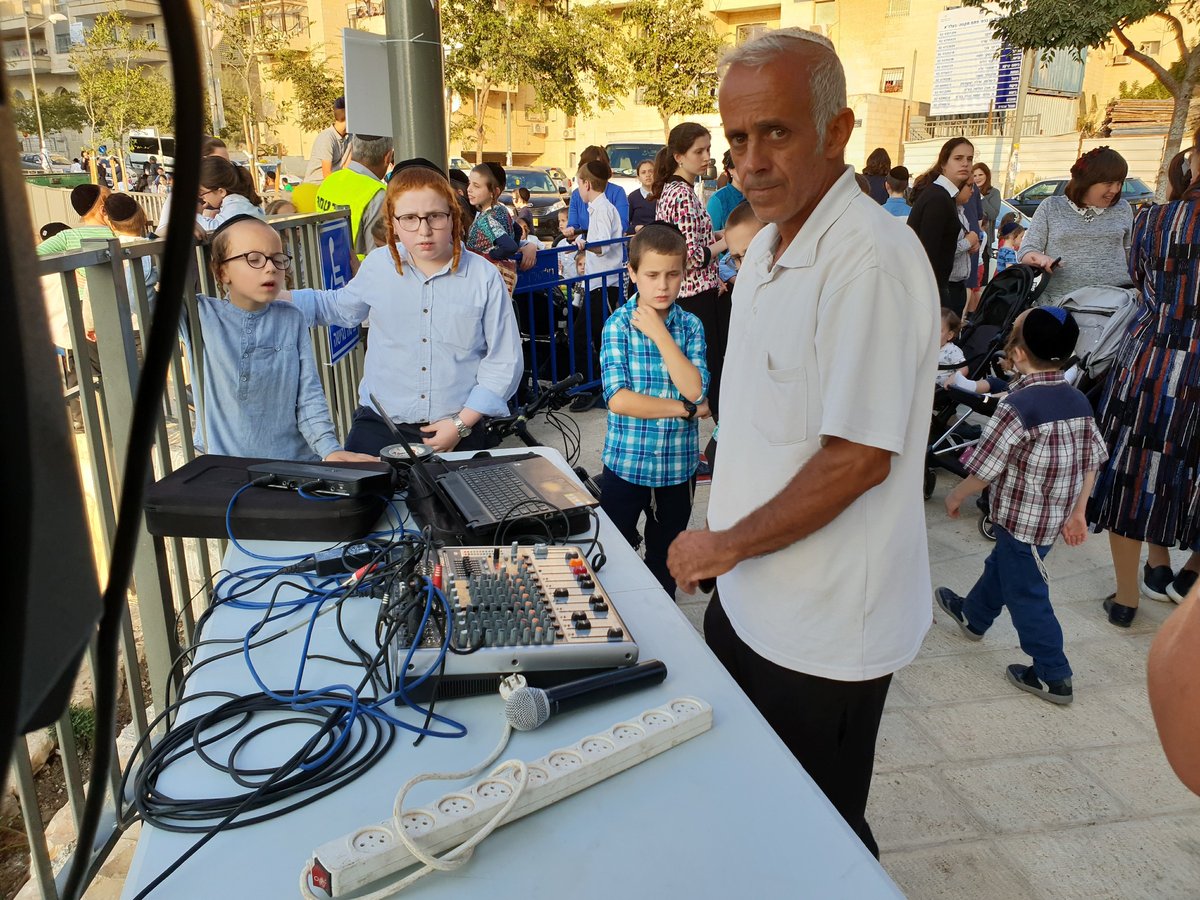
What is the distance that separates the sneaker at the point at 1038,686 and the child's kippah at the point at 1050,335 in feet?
3.93

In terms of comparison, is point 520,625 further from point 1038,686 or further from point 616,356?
point 1038,686

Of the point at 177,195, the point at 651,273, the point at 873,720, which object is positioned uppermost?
the point at 177,195

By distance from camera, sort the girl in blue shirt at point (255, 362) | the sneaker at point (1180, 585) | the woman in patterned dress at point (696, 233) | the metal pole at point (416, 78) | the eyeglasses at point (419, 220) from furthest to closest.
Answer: the woman in patterned dress at point (696, 233)
the metal pole at point (416, 78)
the sneaker at point (1180, 585)
the eyeglasses at point (419, 220)
the girl in blue shirt at point (255, 362)

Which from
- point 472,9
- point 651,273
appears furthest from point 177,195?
point 472,9

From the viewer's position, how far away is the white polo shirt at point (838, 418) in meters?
1.55

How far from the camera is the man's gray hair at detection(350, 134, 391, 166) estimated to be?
4.89 metres

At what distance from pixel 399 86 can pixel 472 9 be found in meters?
21.8

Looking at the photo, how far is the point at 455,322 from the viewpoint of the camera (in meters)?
3.18

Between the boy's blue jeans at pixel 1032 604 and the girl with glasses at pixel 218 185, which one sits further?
the girl with glasses at pixel 218 185

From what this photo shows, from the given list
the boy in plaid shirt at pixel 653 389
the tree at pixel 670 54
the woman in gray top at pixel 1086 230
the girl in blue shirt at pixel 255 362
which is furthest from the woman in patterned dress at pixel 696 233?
the tree at pixel 670 54

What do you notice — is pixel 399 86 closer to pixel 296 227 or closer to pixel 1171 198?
pixel 296 227

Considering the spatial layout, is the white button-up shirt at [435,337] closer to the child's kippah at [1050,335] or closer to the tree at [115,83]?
the child's kippah at [1050,335]

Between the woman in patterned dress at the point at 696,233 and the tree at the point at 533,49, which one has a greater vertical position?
the tree at the point at 533,49

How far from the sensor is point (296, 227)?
3848 millimetres
